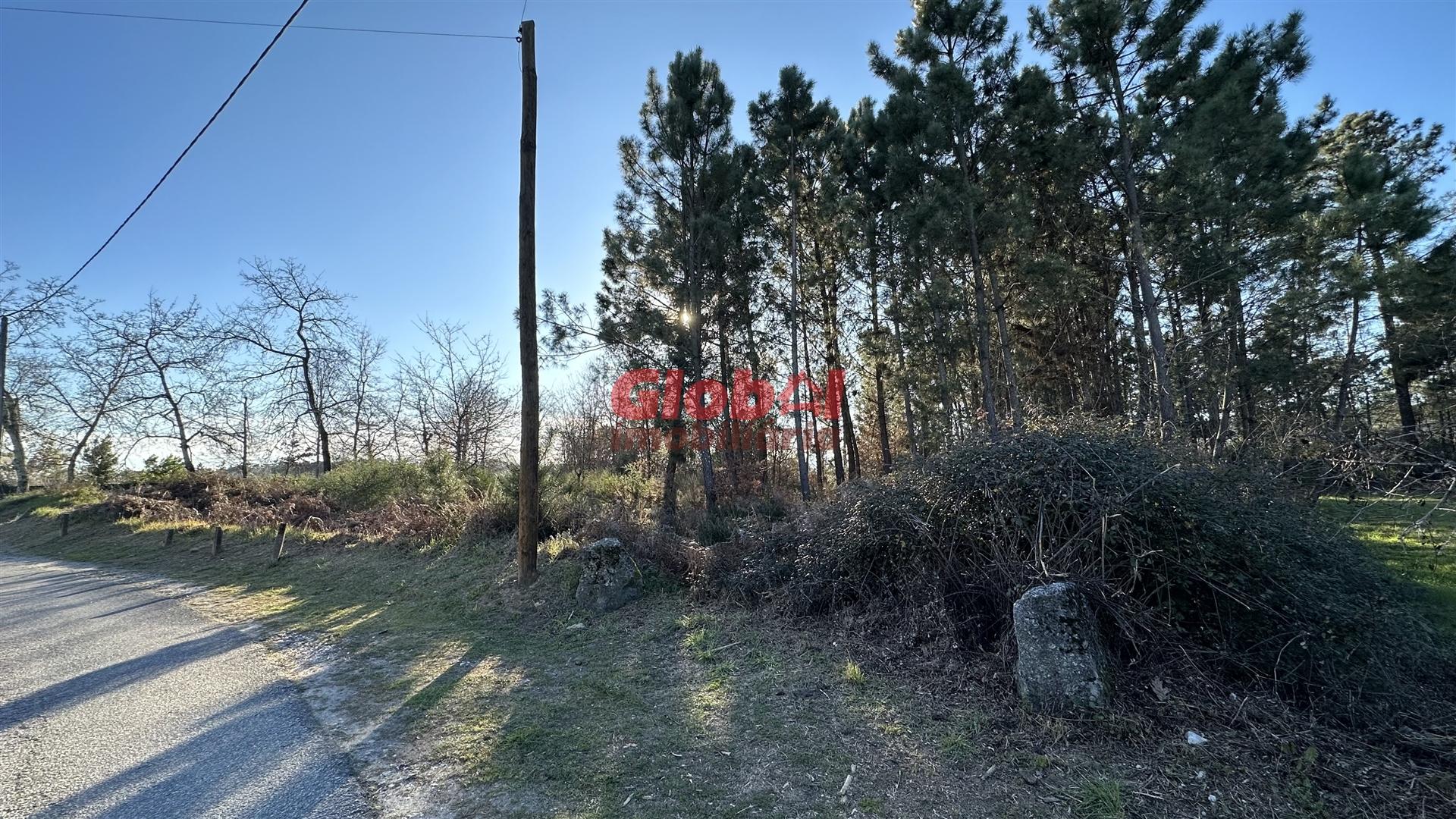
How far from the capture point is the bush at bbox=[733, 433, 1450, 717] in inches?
153

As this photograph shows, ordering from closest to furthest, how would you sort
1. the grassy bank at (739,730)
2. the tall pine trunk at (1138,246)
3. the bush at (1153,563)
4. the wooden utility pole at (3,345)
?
the grassy bank at (739,730)
the bush at (1153,563)
the tall pine trunk at (1138,246)
the wooden utility pole at (3,345)

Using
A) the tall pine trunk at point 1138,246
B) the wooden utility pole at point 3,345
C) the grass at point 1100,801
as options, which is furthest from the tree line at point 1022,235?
the wooden utility pole at point 3,345

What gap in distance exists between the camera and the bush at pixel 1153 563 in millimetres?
3896

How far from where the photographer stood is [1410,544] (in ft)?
23.9

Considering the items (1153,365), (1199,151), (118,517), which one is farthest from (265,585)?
(1199,151)

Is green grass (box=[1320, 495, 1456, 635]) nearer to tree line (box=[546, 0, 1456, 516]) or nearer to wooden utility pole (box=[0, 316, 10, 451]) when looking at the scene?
tree line (box=[546, 0, 1456, 516])

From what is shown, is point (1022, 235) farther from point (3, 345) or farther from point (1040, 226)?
point (3, 345)

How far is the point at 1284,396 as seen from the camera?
702 centimetres

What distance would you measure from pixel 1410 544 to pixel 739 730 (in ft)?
30.6

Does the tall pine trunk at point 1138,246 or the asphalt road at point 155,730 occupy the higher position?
the tall pine trunk at point 1138,246

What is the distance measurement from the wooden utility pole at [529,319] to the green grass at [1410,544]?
7873 mm

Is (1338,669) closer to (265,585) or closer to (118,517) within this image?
(265,585)

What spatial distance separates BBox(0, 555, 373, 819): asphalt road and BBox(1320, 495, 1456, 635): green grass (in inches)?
274

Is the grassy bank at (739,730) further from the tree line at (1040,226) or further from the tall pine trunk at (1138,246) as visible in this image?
the tall pine trunk at (1138,246)
